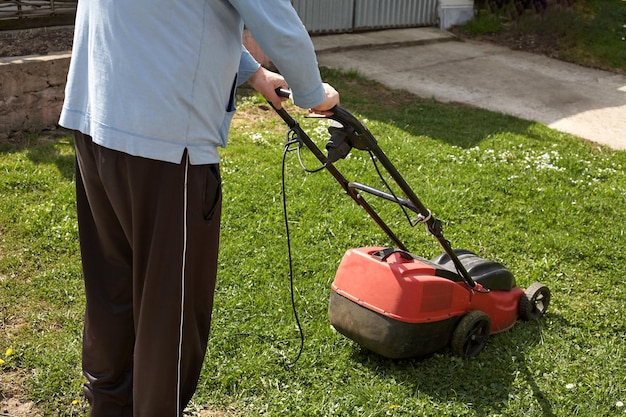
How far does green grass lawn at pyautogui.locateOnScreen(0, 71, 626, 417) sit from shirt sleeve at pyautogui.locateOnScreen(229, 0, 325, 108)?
4.82 ft

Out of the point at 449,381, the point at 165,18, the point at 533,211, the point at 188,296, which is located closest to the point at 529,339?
the point at 449,381

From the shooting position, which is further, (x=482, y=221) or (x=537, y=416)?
(x=482, y=221)

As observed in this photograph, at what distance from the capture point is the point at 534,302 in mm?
4023

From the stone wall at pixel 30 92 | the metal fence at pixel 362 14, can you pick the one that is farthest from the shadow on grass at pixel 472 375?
the metal fence at pixel 362 14

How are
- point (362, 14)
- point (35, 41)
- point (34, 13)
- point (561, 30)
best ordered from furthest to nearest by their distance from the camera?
point (561, 30)
point (362, 14)
point (34, 13)
point (35, 41)

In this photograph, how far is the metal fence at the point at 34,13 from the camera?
25.2 ft

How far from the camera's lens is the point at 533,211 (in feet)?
17.3

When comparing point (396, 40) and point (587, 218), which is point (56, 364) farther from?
point (396, 40)

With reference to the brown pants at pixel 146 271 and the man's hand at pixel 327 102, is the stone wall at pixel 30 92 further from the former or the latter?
the man's hand at pixel 327 102

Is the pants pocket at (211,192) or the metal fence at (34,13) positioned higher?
the pants pocket at (211,192)

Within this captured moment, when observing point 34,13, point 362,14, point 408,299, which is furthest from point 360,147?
point 362,14

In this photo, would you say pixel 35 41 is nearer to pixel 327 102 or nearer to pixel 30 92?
pixel 30 92

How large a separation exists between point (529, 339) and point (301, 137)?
5.56 ft

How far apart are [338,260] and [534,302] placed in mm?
1107
